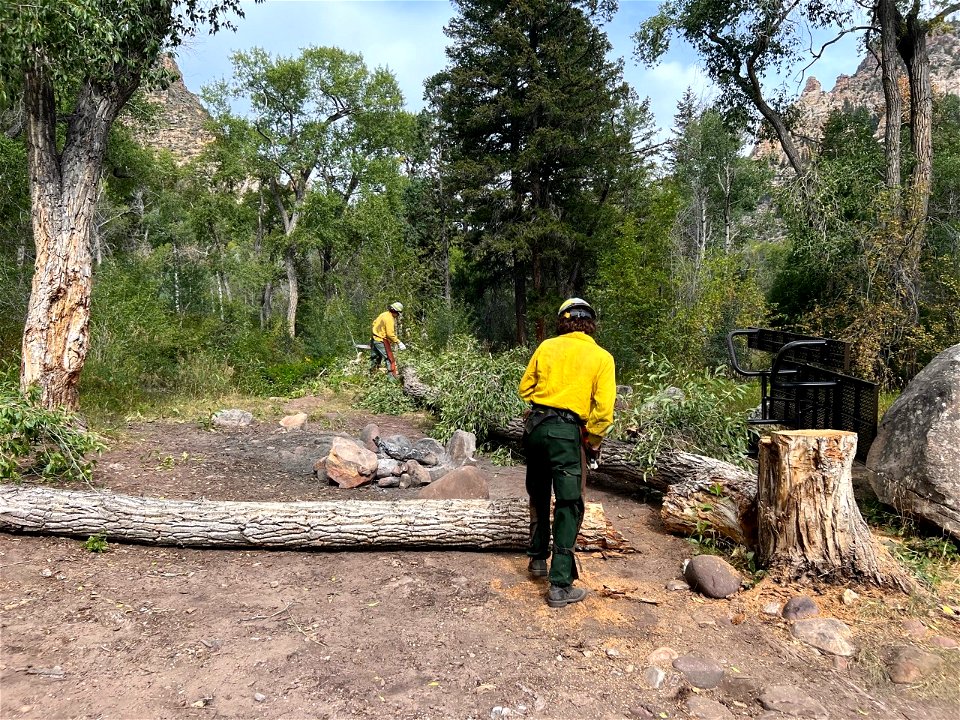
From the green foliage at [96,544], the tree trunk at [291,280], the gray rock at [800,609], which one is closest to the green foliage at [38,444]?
the green foliage at [96,544]

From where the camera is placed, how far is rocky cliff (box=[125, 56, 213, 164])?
997 cm

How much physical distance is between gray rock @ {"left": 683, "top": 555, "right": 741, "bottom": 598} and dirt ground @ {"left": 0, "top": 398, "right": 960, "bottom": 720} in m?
0.09

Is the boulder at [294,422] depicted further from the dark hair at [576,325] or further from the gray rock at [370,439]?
the dark hair at [576,325]

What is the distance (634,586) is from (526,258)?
53.0ft

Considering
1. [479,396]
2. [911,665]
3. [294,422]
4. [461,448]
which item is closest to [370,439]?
[461,448]

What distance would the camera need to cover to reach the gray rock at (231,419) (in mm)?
8906

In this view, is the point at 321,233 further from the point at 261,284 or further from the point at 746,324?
the point at 746,324

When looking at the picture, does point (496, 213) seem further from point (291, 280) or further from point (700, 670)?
point (700, 670)

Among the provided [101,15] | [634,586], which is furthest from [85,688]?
[101,15]

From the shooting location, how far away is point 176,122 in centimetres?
2314

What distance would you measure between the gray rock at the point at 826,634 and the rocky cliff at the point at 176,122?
28.1 feet

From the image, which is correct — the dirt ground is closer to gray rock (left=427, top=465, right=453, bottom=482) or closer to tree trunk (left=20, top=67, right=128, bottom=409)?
gray rock (left=427, top=465, right=453, bottom=482)

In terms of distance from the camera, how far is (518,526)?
4.62m

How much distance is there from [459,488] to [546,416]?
2162 millimetres
